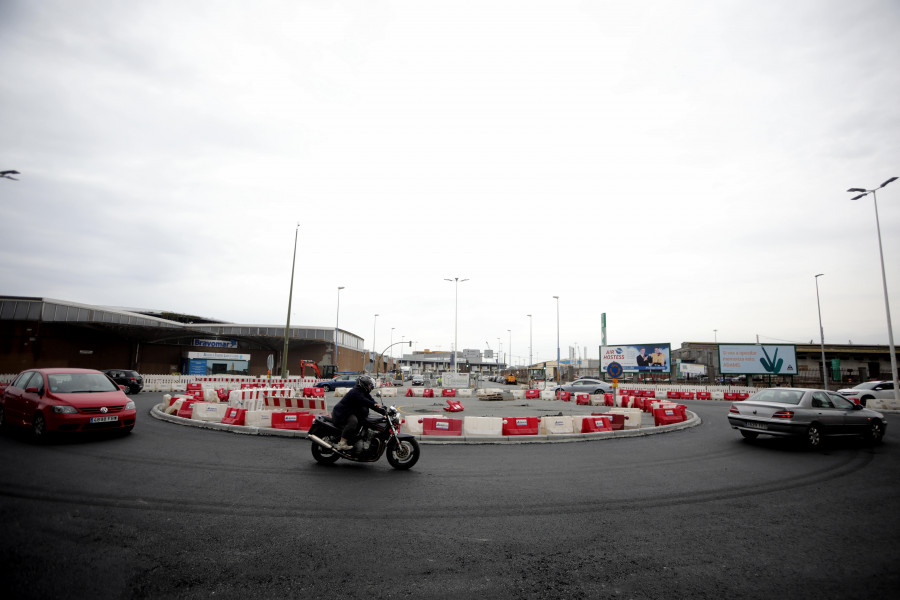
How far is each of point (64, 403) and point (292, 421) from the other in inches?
197

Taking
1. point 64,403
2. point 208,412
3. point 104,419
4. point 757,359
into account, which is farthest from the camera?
point 757,359

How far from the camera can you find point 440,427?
12.0 meters

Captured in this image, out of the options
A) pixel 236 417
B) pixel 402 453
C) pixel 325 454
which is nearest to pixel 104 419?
pixel 236 417

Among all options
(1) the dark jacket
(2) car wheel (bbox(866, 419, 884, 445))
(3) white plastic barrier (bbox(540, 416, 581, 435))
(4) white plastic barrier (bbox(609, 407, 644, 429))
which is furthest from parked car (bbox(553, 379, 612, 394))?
(1) the dark jacket

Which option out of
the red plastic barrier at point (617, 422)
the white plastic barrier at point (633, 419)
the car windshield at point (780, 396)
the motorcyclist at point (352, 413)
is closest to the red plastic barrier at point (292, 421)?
the motorcyclist at point (352, 413)

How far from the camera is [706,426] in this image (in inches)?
609

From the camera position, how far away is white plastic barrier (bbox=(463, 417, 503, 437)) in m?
12.2

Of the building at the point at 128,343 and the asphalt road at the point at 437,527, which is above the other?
the building at the point at 128,343

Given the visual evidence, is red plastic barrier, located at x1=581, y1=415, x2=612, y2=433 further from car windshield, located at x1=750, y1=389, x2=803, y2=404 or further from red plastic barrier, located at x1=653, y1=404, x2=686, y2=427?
car windshield, located at x1=750, y1=389, x2=803, y2=404

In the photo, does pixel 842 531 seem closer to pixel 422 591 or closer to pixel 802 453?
pixel 422 591

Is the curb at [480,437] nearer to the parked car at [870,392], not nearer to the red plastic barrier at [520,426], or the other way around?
the red plastic barrier at [520,426]

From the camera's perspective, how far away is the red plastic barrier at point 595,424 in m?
12.8

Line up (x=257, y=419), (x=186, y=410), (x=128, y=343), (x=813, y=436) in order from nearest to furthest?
(x=813, y=436), (x=257, y=419), (x=186, y=410), (x=128, y=343)

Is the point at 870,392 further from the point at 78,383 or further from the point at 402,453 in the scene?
the point at 78,383
